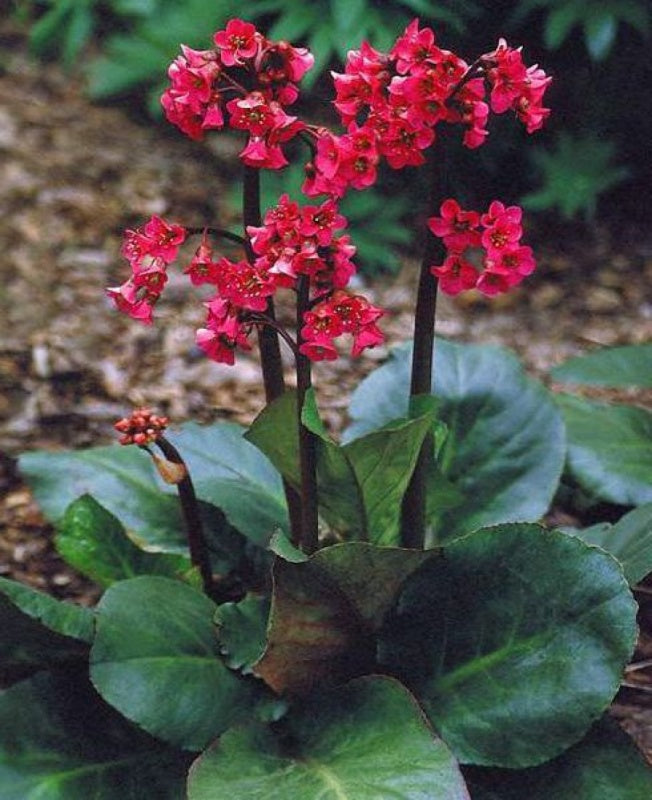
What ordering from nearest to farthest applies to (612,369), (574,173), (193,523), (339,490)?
(339,490), (193,523), (612,369), (574,173)

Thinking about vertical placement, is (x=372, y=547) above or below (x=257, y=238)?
below

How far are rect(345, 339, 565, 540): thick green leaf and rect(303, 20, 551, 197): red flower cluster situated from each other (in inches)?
34.4

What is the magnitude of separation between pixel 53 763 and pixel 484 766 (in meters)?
0.76

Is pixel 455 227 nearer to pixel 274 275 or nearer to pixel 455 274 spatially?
pixel 455 274

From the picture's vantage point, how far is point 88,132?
190 inches

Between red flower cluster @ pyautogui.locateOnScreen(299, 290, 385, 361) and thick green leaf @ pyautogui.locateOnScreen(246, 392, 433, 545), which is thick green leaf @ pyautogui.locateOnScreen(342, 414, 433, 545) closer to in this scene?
thick green leaf @ pyautogui.locateOnScreen(246, 392, 433, 545)

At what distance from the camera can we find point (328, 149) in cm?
179

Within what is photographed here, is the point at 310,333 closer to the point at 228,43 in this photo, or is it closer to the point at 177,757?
the point at 228,43

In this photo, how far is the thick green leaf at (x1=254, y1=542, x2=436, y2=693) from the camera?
1966 millimetres

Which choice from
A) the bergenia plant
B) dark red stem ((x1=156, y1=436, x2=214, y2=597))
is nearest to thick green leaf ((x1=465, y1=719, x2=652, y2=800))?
the bergenia plant

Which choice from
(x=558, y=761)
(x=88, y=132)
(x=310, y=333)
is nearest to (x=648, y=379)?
(x=558, y=761)

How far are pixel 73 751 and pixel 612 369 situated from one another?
5.57 feet

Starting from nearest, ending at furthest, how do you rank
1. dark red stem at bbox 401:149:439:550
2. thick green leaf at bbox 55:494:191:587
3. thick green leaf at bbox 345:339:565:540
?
dark red stem at bbox 401:149:439:550 → thick green leaf at bbox 55:494:191:587 → thick green leaf at bbox 345:339:565:540

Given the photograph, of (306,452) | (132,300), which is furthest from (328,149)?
(306,452)
